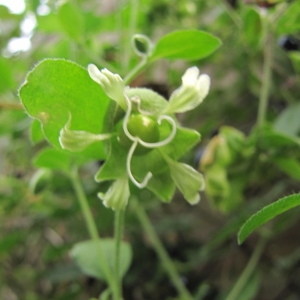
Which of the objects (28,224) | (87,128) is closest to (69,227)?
(28,224)

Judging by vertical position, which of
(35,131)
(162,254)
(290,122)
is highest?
(35,131)

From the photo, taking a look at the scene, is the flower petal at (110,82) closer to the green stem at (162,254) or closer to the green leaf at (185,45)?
the green leaf at (185,45)

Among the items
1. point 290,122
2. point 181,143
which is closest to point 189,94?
point 181,143

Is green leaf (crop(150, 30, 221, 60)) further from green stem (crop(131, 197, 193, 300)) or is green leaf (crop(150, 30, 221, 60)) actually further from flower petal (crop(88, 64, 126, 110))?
green stem (crop(131, 197, 193, 300))

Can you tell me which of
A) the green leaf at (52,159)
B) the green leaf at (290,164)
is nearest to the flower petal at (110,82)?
the green leaf at (52,159)

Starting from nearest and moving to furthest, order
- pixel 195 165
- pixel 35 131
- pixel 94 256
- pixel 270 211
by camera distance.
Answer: pixel 270 211, pixel 35 131, pixel 94 256, pixel 195 165

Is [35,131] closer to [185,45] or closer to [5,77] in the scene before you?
[185,45]
